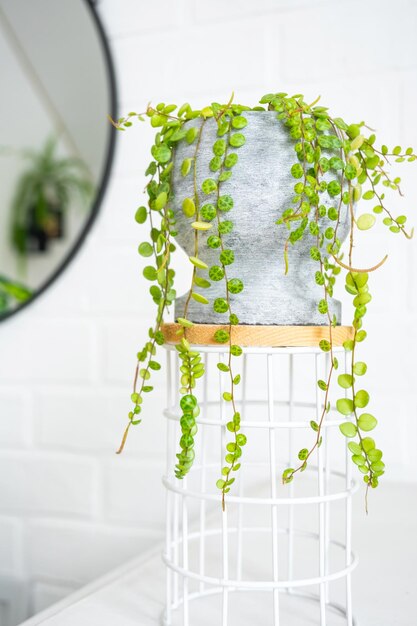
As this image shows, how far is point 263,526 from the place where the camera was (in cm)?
94

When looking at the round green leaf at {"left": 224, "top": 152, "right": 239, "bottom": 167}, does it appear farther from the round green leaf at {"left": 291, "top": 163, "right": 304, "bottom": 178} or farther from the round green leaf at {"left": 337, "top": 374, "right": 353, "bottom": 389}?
the round green leaf at {"left": 337, "top": 374, "right": 353, "bottom": 389}

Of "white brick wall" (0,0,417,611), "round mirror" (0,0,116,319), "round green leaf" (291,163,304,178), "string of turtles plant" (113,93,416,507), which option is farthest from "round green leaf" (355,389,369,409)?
"round mirror" (0,0,116,319)

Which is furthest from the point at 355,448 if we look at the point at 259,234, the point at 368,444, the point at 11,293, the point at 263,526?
the point at 11,293

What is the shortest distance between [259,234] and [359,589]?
1.32 feet

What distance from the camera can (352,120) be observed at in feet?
3.98

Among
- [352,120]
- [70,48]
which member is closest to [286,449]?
[352,120]

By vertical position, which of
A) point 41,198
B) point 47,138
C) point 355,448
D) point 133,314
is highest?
point 47,138

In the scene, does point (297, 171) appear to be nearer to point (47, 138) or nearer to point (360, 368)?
point (360, 368)

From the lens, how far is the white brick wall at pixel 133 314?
1.19 metres

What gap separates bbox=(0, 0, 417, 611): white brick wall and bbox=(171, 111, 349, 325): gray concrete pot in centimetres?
65

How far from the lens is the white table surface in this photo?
0.62 m

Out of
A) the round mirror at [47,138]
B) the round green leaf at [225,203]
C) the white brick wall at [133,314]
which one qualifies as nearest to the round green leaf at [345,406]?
the round green leaf at [225,203]

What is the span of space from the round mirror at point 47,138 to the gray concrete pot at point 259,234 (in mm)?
849

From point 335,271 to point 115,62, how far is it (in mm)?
933
